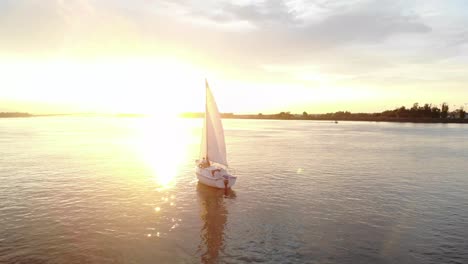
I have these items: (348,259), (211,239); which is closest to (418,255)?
(348,259)

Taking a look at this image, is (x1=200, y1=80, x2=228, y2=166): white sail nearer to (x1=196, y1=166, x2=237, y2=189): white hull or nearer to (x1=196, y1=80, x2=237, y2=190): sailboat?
(x1=196, y1=80, x2=237, y2=190): sailboat

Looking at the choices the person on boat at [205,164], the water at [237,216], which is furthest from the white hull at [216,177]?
the water at [237,216]

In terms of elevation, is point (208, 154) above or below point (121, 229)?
above

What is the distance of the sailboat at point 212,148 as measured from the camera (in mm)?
43062

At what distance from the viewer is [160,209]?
34719 millimetres

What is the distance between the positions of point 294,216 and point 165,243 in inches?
548

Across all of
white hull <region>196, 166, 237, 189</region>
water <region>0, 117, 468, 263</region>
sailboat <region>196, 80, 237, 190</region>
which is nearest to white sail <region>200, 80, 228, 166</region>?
sailboat <region>196, 80, 237, 190</region>

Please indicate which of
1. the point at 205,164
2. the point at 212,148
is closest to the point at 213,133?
the point at 212,148

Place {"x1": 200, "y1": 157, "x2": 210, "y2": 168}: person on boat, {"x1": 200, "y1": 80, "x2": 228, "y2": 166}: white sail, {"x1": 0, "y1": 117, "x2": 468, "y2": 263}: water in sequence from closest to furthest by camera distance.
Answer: {"x1": 0, "y1": 117, "x2": 468, "y2": 263}: water
{"x1": 200, "y1": 80, "x2": 228, "y2": 166}: white sail
{"x1": 200, "y1": 157, "x2": 210, "y2": 168}: person on boat

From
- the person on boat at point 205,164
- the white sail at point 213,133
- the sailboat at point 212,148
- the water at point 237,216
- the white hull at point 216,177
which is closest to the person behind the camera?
the water at point 237,216

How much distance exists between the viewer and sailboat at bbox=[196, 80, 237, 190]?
1695 inches

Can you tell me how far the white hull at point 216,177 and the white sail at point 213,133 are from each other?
82.1 inches

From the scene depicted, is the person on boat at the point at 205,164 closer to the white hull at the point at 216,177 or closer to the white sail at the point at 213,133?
the white sail at the point at 213,133

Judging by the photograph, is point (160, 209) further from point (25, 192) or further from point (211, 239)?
point (25, 192)
